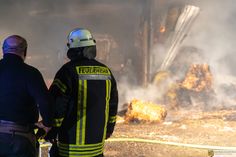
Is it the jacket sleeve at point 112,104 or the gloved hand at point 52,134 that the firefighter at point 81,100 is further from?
the jacket sleeve at point 112,104

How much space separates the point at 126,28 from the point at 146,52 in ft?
4.26

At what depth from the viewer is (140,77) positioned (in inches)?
491

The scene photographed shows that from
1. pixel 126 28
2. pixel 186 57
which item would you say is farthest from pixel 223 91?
pixel 126 28

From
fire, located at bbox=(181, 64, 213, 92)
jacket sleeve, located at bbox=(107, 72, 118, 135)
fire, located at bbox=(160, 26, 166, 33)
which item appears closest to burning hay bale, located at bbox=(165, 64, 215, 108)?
fire, located at bbox=(181, 64, 213, 92)

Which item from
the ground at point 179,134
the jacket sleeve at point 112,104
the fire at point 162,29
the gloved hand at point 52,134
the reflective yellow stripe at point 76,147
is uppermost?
the fire at point 162,29

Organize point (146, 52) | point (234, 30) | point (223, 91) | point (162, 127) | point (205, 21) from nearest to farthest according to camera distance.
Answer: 1. point (162, 127)
2. point (146, 52)
3. point (223, 91)
4. point (205, 21)
5. point (234, 30)

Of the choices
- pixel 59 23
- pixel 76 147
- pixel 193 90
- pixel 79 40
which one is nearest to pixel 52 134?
pixel 76 147

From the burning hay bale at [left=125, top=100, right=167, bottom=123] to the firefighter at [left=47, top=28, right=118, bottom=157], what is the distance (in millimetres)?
5973

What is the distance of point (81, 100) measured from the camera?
120 inches

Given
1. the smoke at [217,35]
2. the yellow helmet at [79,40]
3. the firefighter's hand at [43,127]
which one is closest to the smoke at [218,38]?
the smoke at [217,35]

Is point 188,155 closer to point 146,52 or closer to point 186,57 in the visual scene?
point 146,52

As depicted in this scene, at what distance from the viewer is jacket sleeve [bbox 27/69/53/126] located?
9.82 feet

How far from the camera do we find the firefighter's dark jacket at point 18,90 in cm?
305

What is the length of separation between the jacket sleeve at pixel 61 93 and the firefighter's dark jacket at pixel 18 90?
2.5 inches
